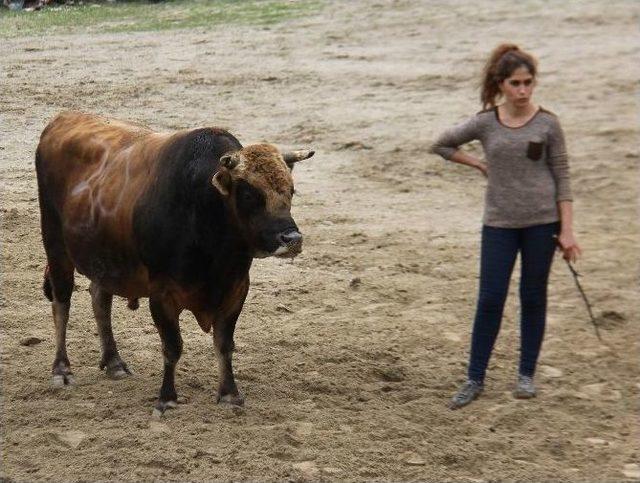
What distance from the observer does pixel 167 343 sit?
6.43 m

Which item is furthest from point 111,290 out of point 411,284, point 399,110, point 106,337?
point 399,110

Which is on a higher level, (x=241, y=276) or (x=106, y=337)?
(x=241, y=276)

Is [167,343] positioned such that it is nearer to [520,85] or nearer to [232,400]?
[232,400]

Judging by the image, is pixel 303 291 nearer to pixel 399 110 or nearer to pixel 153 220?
pixel 153 220

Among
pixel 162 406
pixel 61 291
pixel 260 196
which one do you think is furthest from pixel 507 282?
pixel 61 291

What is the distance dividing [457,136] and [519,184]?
44 centimetres

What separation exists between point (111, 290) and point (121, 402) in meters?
0.62

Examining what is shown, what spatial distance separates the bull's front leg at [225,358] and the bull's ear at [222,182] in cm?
80

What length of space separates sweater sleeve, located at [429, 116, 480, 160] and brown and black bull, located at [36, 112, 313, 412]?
753 millimetres

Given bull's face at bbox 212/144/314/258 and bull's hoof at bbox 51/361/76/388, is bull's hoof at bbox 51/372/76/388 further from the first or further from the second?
bull's face at bbox 212/144/314/258

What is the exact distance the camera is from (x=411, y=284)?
8.76 m

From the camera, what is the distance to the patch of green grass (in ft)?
56.3

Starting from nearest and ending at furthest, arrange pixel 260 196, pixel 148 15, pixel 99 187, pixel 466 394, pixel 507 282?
pixel 260 196 → pixel 507 282 → pixel 466 394 → pixel 99 187 → pixel 148 15

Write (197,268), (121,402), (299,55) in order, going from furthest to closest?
(299,55)
(121,402)
(197,268)
